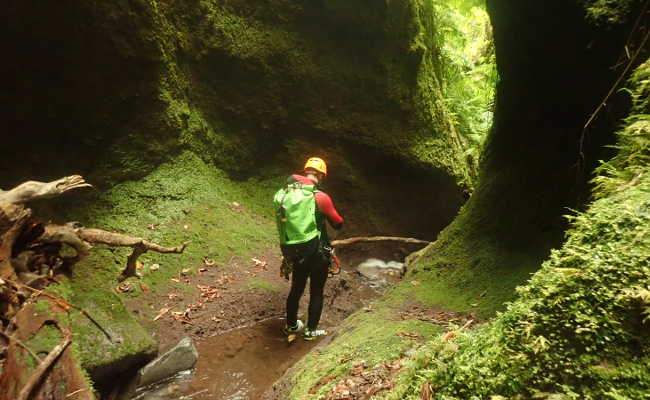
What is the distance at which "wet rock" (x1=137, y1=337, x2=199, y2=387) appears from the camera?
448cm

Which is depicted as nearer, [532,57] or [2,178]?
[532,57]

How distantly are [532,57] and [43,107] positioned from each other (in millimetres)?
7088

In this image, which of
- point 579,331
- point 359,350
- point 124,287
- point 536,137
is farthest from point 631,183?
point 124,287

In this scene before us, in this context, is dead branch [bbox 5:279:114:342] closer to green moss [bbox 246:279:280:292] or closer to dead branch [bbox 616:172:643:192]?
green moss [bbox 246:279:280:292]

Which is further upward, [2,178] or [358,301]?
[2,178]

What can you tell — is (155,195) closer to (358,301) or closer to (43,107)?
(43,107)

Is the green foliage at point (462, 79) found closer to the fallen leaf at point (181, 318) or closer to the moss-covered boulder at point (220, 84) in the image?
the moss-covered boulder at point (220, 84)

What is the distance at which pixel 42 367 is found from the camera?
2.63 m

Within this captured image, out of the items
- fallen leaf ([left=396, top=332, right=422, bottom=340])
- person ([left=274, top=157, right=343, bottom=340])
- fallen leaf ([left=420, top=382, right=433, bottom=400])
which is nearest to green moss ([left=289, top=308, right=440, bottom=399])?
fallen leaf ([left=396, top=332, right=422, bottom=340])

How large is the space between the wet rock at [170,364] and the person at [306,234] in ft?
5.10

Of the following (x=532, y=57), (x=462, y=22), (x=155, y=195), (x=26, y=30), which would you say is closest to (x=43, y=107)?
(x=26, y=30)

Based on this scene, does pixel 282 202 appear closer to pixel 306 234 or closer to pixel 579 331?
pixel 306 234

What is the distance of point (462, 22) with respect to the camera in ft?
41.8

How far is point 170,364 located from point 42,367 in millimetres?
2183
